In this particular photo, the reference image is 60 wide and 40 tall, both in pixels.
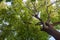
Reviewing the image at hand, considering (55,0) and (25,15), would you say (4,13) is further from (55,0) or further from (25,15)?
(55,0)

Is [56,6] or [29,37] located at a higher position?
[56,6]

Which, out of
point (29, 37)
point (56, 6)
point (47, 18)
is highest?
point (56, 6)

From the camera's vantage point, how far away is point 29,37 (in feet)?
9.84

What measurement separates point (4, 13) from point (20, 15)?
0.27 m

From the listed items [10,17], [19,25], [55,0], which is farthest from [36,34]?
[55,0]

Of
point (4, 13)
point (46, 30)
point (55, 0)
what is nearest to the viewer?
point (4, 13)

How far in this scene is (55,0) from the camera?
3.25m

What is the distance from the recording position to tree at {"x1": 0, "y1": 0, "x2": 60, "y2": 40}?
113 inches

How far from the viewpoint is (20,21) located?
9.47 feet

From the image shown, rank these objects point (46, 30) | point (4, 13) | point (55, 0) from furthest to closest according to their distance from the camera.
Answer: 1. point (55, 0)
2. point (46, 30)
3. point (4, 13)

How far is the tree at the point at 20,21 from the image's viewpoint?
9.45 ft

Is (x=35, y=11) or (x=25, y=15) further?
(x=35, y=11)

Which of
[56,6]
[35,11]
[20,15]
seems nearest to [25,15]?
[20,15]

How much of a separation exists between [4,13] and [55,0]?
1025 millimetres
